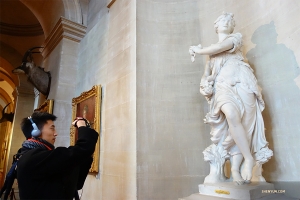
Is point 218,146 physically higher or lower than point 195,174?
higher

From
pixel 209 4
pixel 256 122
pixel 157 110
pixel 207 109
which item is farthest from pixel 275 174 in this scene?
pixel 209 4

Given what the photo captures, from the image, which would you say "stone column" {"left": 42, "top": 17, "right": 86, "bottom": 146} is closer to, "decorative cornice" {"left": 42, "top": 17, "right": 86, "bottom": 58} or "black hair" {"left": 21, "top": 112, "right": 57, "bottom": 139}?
"decorative cornice" {"left": 42, "top": 17, "right": 86, "bottom": 58}

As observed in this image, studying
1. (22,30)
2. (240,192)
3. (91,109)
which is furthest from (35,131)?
(22,30)

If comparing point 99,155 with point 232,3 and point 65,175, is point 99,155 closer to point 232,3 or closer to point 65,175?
point 65,175

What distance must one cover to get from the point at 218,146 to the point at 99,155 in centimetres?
234

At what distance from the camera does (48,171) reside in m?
1.55

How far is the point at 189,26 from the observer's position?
388cm

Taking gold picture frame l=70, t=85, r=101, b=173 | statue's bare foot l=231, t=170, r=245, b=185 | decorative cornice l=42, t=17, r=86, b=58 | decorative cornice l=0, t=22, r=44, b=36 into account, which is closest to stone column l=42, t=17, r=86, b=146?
decorative cornice l=42, t=17, r=86, b=58

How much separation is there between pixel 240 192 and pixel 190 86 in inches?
76.2

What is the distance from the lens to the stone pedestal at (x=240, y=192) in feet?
6.15

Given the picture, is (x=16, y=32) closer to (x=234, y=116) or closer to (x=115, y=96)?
(x=115, y=96)

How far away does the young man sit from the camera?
5.05 ft

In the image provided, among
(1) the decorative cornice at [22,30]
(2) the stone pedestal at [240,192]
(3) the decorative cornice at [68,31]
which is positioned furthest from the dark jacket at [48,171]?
(1) the decorative cornice at [22,30]

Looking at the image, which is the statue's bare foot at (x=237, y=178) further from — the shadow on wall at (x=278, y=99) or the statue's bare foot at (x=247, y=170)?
the shadow on wall at (x=278, y=99)
